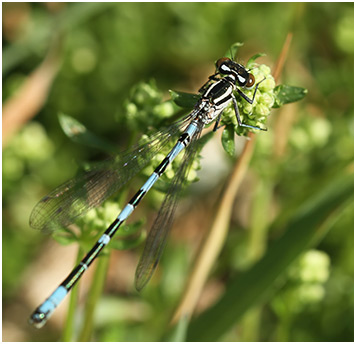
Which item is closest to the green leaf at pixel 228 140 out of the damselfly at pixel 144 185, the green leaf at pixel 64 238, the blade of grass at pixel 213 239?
the damselfly at pixel 144 185

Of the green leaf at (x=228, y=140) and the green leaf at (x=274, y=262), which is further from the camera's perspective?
the green leaf at (x=274, y=262)

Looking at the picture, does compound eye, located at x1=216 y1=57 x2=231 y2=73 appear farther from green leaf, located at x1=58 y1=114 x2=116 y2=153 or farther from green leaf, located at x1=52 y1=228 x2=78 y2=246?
green leaf, located at x1=52 y1=228 x2=78 y2=246

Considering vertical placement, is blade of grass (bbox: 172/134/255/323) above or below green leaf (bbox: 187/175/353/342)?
above

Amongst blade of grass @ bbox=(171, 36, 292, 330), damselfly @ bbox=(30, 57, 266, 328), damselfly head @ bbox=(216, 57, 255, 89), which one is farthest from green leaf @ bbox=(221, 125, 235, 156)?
blade of grass @ bbox=(171, 36, 292, 330)

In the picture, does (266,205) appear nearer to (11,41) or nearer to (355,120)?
(355,120)

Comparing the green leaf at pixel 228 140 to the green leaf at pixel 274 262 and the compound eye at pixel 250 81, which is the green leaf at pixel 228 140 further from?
the green leaf at pixel 274 262

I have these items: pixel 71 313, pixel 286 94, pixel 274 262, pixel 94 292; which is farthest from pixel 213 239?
pixel 286 94
